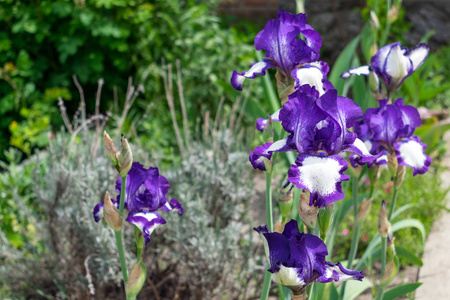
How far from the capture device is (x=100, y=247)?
199 cm

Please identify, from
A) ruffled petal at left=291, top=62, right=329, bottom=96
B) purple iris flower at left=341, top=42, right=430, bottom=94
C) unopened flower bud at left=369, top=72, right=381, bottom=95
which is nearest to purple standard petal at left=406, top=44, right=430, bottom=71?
purple iris flower at left=341, top=42, right=430, bottom=94

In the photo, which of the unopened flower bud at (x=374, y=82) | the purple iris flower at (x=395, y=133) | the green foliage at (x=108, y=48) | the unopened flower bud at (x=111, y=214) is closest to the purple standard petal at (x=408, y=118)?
the purple iris flower at (x=395, y=133)

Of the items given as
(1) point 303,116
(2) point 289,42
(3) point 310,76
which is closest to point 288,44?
(2) point 289,42

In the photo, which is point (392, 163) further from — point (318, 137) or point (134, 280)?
point (134, 280)

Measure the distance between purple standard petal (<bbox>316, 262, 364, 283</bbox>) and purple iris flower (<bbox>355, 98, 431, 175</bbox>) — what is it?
0.46 m

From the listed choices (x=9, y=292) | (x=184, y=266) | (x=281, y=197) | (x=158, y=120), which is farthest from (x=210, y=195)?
(x=158, y=120)

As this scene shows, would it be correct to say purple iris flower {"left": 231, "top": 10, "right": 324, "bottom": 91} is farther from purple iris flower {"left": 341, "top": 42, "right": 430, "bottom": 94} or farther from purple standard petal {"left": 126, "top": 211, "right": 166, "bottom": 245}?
purple standard petal {"left": 126, "top": 211, "right": 166, "bottom": 245}

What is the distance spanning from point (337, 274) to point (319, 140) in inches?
10.2

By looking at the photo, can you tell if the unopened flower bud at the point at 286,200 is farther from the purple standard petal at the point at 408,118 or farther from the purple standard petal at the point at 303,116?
the purple standard petal at the point at 408,118

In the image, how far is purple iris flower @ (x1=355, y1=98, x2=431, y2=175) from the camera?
4.28ft

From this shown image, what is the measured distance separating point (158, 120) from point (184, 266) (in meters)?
1.70

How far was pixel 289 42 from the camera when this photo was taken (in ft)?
3.56

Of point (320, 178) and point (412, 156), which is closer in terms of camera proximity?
point (320, 178)

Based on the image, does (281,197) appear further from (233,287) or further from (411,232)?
(411,232)
